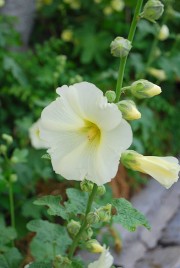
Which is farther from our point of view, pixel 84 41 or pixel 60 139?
pixel 84 41

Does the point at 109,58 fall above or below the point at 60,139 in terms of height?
below

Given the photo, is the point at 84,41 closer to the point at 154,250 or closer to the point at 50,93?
the point at 50,93

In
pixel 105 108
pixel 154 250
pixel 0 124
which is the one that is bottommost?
pixel 154 250

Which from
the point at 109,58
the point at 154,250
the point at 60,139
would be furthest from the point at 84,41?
the point at 60,139

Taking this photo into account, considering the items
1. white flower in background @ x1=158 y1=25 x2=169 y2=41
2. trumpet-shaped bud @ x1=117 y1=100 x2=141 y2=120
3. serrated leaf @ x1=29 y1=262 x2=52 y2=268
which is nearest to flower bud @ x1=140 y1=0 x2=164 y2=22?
trumpet-shaped bud @ x1=117 y1=100 x2=141 y2=120

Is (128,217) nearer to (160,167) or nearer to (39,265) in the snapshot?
(160,167)

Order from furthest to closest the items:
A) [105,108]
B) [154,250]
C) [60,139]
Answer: [154,250] < [60,139] < [105,108]

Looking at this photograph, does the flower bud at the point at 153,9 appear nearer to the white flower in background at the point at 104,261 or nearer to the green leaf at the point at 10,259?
the white flower in background at the point at 104,261
